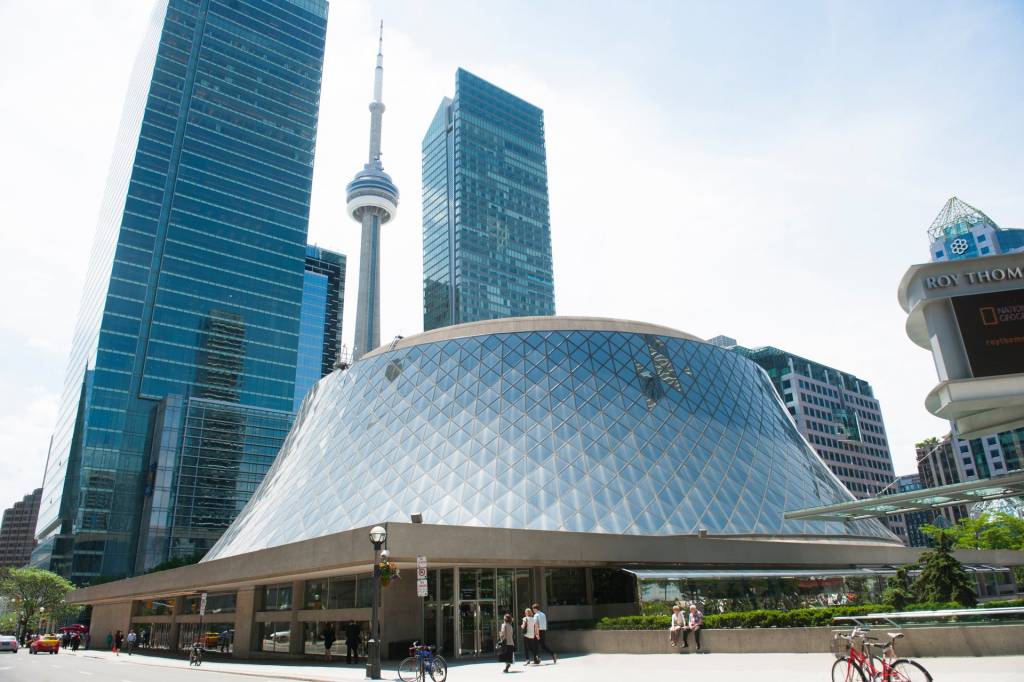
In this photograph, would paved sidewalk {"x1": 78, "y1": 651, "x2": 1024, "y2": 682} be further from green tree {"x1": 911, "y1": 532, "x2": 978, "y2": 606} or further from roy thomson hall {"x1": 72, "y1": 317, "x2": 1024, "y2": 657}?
green tree {"x1": 911, "y1": 532, "x2": 978, "y2": 606}

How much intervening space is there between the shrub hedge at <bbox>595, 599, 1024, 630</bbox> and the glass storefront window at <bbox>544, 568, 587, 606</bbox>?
15.6ft

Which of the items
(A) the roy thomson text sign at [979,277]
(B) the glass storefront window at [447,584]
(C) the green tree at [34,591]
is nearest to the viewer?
(A) the roy thomson text sign at [979,277]

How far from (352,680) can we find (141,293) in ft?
382

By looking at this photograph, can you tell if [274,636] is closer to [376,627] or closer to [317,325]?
[376,627]

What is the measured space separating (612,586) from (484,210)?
506 ft

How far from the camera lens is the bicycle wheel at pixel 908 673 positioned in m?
11.2

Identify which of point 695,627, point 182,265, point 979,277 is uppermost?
point 182,265

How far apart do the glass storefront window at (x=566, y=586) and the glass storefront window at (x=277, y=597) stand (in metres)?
13.0

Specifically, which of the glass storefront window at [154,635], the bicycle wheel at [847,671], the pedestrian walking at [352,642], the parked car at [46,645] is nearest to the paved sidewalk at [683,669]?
the bicycle wheel at [847,671]

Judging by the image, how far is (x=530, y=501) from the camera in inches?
Result: 1320

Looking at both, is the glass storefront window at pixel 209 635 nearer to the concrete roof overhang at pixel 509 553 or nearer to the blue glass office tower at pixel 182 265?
the concrete roof overhang at pixel 509 553

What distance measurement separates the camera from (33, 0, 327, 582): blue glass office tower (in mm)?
110188

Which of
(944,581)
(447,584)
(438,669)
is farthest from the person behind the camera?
(447,584)

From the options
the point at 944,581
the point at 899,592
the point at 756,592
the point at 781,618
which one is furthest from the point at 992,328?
the point at 756,592
